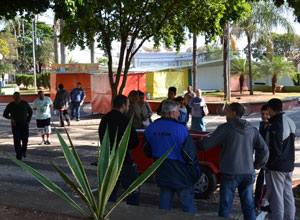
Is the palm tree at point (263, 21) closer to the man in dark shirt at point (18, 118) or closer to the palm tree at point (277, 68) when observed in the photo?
the palm tree at point (277, 68)

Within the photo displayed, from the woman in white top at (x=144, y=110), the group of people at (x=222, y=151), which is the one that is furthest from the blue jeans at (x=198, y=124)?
the group of people at (x=222, y=151)

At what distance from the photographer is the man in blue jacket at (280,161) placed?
16.8ft

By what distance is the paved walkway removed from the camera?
4.62 m

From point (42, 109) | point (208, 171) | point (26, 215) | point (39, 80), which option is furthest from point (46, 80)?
point (26, 215)

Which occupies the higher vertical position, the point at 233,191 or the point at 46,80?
the point at 46,80

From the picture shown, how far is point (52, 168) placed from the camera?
29.9 ft

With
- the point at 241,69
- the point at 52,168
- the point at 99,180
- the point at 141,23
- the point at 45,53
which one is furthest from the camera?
the point at 45,53

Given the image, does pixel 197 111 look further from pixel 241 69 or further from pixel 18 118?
pixel 241 69

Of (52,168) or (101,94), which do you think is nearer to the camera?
(52,168)

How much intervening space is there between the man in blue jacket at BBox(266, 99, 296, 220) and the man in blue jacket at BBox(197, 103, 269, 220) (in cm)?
40

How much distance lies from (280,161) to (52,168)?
Result: 18.1 ft

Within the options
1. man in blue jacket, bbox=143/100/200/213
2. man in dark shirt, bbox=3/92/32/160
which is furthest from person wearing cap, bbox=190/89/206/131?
Answer: man in blue jacket, bbox=143/100/200/213

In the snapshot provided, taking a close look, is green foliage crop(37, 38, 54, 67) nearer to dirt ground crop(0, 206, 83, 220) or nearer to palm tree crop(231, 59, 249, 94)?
palm tree crop(231, 59, 249, 94)

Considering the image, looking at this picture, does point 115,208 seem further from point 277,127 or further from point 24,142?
point 24,142
